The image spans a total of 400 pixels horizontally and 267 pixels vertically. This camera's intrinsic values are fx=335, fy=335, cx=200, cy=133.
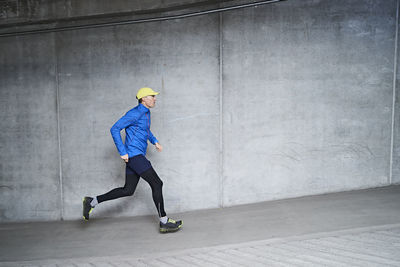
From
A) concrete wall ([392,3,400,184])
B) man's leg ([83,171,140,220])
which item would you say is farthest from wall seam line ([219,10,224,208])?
concrete wall ([392,3,400,184])

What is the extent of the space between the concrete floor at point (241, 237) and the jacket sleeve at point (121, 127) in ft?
3.89

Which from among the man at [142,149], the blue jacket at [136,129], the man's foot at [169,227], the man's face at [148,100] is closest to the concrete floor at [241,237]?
the man's foot at [169,227]

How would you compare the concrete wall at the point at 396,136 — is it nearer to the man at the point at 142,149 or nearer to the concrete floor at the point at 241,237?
the concrete floor at the point at 241,237

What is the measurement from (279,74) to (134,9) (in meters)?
2.46

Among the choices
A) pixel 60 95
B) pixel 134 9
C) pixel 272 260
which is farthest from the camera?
pixel 60 95

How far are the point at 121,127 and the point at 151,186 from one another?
85 cm

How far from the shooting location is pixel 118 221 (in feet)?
Answer: 17.0

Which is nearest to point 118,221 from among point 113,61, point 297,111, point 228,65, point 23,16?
point 113,61

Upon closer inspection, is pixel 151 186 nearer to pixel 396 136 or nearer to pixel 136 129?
pixel 136 129

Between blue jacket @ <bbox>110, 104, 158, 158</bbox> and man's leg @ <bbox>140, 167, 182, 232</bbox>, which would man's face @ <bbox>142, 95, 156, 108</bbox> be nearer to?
blue jacket @ <bbox>110, 104, 158, 158</bbox>

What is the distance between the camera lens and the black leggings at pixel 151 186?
4289 mm

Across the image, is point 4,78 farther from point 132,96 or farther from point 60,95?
point 132,96

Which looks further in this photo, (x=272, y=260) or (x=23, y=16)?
(x=23, y=16)

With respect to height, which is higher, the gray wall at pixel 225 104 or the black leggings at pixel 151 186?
the gray wall at pixel 225 104
